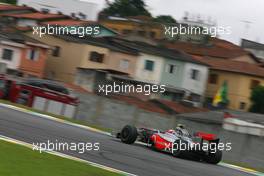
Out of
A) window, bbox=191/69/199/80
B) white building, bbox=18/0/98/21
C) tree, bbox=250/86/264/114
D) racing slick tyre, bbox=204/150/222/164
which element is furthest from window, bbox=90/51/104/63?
racing slick tyre, bbox=204/150/222/164

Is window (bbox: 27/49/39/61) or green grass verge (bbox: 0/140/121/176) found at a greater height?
window (bbox: 27/49/39/61)

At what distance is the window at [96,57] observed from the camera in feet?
168

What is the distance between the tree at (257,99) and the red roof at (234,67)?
3214mm

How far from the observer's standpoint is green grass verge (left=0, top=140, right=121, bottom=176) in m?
9.95

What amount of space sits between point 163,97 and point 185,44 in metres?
15.6

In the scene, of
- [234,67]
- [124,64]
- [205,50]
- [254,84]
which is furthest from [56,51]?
[205,50]

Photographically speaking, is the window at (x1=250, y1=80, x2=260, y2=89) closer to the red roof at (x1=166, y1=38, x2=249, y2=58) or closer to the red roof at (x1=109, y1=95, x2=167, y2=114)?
the red roof at (x1=166, y1=38, x2=249, y2=58)

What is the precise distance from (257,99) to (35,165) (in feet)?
143

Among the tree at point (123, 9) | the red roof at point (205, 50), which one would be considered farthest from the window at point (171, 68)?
the tree at point (123, 9)

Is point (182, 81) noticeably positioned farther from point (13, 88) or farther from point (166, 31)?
point (13, 88)

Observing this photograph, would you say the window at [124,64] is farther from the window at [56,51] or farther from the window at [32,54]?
the window at [32,54]

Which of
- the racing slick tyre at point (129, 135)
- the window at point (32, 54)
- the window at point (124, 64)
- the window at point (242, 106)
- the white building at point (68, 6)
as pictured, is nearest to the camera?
the racing slick tyre at point (129, 135)

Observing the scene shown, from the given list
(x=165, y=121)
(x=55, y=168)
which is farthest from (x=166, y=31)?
(x=55, y=168)

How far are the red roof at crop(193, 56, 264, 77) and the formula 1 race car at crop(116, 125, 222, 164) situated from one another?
3740cm
